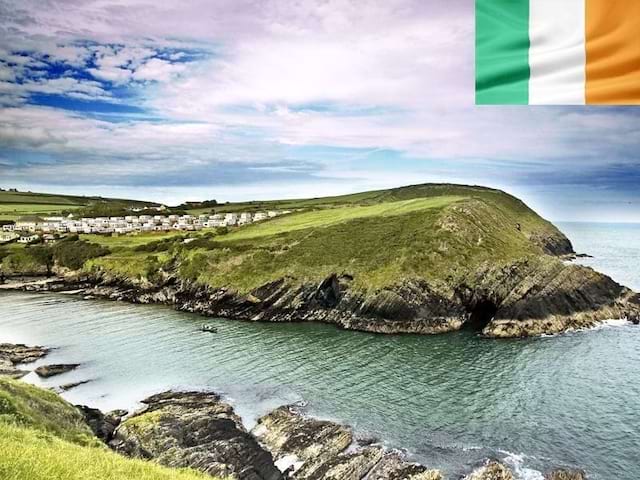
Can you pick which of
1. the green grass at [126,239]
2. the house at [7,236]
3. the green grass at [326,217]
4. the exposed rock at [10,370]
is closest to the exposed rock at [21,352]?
the exposed rock at [10,370]

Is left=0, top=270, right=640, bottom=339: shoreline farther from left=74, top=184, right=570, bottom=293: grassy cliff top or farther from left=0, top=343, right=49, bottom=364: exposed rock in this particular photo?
left=0, top=343, right=49, bottom=364: exposed rock

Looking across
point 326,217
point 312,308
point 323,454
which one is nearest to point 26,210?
point 326,217

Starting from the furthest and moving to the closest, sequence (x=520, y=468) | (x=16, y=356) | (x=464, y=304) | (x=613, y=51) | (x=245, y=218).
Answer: (x=245, y=218), (x=464, y=304), (x=16, y=356), (x=520, y=468), (x=613, y=51)

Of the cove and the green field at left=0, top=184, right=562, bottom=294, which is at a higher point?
the green field at left=0, top=184, right=562, bottom=294

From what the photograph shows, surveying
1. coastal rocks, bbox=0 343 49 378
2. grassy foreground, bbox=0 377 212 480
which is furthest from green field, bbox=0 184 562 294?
grassy foreground, bbox=0 377 212 480

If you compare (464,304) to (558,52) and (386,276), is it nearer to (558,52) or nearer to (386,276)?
(386,276)

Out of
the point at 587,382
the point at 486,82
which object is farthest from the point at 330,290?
the point at 486,82

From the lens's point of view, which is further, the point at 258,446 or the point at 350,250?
the point at 350,250
